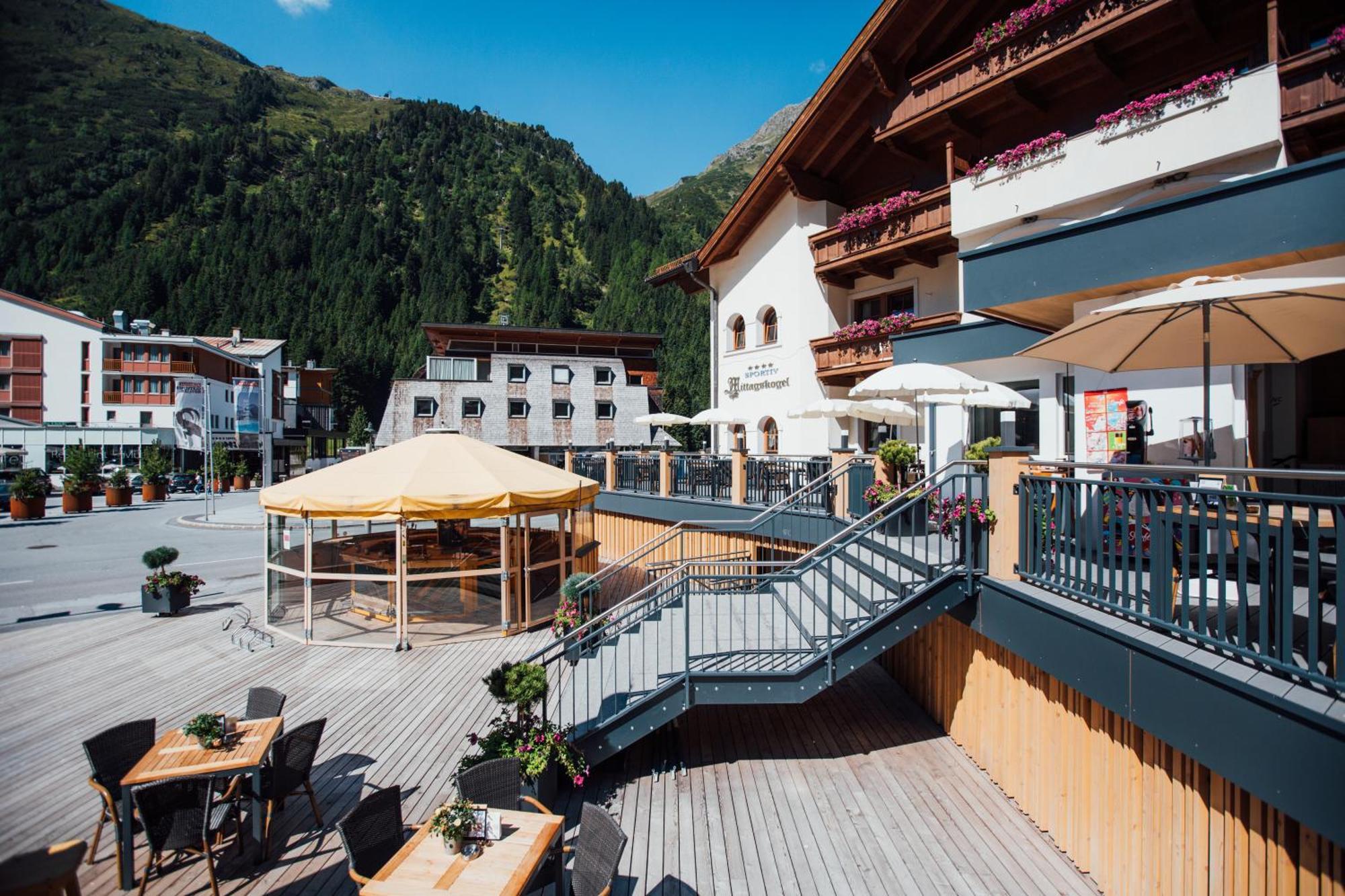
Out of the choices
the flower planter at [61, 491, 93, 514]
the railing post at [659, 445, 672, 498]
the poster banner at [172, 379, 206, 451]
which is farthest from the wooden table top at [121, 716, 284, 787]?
the poster banner at [172, 379, 206, 451]

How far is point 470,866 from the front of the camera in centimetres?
391

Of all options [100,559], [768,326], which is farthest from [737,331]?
[100,559]

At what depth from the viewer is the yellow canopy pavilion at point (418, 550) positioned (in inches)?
385

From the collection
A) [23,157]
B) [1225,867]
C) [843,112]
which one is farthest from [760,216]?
[23,157]

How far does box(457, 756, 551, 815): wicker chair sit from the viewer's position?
16.2 ft

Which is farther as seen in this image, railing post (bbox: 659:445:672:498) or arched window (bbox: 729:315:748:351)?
arched window (bbox: 729:315:748:351)

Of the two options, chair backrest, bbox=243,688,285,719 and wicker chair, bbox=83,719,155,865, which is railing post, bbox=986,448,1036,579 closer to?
chair backrest, bbox=243,688,285,719

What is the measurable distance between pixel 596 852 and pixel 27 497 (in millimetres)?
34172

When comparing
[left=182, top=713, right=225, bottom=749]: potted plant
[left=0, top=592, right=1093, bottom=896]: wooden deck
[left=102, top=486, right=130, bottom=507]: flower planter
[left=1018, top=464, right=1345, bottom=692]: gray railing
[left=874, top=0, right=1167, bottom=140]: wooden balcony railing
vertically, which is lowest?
[left=0, top=592, right=1093, bottom=896]: wooden deck

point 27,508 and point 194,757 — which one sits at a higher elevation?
point 27,508

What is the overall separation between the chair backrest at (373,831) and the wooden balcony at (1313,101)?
1264 centimetres

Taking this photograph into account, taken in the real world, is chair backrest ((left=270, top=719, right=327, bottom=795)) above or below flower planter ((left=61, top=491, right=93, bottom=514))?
below

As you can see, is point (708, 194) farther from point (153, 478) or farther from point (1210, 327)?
point (1210, 327)

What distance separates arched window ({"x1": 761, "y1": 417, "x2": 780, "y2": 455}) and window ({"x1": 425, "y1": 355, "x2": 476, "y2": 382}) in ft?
80.8
